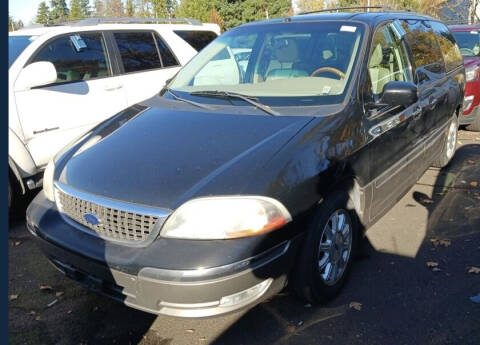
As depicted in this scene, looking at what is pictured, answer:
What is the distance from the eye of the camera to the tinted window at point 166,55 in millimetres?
6078

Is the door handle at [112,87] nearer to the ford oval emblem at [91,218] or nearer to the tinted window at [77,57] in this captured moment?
the tinted window at [77,57]

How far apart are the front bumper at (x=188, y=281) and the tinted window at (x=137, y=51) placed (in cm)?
351

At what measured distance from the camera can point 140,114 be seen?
3428 mm

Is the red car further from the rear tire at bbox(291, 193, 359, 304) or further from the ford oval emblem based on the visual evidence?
the ford oval emblem

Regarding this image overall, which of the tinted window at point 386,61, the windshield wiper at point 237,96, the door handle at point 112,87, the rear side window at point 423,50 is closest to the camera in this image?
the windshield wiper at point 237,96

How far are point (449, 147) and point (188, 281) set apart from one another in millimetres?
4562

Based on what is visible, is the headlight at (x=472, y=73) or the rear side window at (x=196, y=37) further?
the headlight at (x=472, y=73)

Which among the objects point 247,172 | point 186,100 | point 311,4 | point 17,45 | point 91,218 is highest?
point 311,4

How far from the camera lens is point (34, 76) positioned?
4.39m

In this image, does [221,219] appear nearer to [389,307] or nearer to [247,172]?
[247,172]

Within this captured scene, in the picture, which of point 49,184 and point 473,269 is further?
point 473,269

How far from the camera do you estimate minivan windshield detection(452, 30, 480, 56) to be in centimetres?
811

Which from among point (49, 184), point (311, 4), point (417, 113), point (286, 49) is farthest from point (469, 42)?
point (311, 4)

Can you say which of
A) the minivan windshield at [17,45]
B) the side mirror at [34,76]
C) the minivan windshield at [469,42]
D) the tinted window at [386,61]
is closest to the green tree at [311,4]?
the minivan windshield at [469,42]
